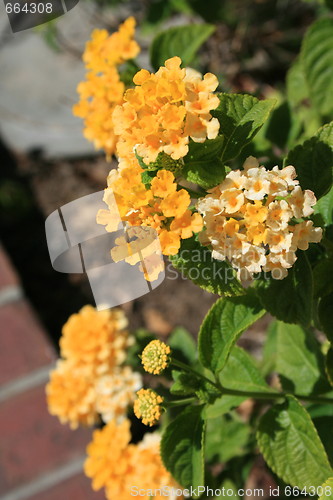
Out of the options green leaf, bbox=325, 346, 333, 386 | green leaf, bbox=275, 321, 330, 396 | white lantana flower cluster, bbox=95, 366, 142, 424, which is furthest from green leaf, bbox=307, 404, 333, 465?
white lantana flower cluster, bbox=95, 366, 142, 424

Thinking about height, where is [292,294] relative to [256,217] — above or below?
below

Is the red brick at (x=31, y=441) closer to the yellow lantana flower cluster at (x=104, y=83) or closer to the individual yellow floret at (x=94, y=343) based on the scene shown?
the individual yellow floret at (x=94, y=343)

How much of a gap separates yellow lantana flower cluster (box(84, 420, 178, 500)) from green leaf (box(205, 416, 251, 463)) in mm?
145

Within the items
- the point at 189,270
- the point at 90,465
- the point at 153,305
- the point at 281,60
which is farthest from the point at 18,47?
the point at 189,270

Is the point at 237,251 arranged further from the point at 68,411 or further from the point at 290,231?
the point at 68,411

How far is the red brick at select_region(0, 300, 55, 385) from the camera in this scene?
70.1 inches

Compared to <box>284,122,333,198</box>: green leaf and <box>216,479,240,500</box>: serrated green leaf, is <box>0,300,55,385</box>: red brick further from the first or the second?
<box>284,122,333,198</box>: green leaf

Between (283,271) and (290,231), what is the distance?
7cm

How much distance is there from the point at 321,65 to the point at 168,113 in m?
0.85

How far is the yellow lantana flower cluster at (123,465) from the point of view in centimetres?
113

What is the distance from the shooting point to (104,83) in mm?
1088

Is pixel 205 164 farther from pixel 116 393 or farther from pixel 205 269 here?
pixel 116 393

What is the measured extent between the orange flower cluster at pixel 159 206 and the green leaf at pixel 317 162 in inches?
7.2

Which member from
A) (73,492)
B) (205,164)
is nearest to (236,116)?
(205,164)
